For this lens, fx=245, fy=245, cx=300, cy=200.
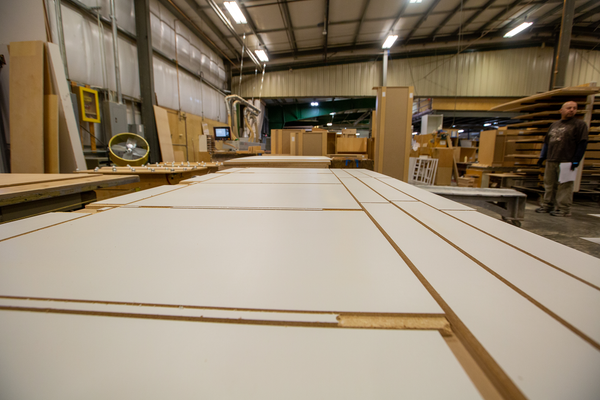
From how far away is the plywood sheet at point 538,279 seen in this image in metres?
0.36

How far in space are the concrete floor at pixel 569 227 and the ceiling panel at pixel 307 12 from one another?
21.4 feet

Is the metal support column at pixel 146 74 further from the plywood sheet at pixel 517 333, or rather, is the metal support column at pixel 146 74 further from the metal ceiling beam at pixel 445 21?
the metal ceiling beam at pixel 445 21

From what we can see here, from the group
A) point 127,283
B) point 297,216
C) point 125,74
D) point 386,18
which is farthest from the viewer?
point 386,18

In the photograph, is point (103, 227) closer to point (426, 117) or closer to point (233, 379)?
point (233, 379)

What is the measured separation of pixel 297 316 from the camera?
360 millimetres

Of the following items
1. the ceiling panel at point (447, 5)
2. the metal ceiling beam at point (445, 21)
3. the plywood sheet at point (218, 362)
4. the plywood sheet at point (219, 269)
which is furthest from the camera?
the metal ceiling beam at point (445, 21)

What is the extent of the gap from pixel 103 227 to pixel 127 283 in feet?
1.36

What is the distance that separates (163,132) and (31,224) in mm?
5915

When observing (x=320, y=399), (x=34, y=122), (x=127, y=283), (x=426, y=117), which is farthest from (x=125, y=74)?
(x=426, y=117)

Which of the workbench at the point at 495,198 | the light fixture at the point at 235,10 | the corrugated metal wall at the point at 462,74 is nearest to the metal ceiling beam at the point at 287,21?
the light fixture at the point at 235,10

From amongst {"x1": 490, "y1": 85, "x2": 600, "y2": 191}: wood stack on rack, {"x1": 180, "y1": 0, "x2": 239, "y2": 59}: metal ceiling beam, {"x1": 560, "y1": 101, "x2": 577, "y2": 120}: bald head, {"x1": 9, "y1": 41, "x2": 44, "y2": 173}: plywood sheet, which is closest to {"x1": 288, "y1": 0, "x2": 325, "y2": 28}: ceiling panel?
{"x1": 180, "y1": 0, "x2": 239, "y2": 59}: metal ceiling beam

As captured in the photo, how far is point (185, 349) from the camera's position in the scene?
30cm

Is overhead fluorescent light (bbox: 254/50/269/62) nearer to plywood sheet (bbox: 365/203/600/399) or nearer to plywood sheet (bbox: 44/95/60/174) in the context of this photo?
plywood sheet (bbox: 44/95/60/174)

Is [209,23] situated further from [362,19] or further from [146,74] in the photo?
[362,19]
